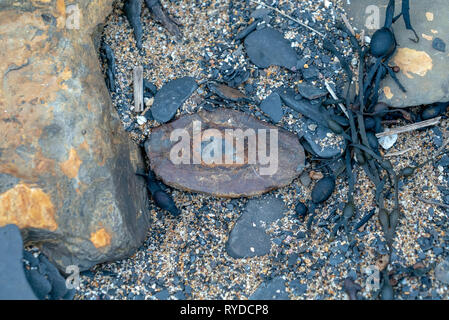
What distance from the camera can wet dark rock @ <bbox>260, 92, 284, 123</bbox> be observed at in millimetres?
2637

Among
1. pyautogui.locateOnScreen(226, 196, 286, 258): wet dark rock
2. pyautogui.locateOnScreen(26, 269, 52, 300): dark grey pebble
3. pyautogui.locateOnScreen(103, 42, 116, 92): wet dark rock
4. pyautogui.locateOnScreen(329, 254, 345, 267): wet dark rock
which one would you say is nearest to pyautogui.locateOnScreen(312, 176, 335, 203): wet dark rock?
pyautogui.locateOnScreen(226, 196, 286, 258): wet dark rock

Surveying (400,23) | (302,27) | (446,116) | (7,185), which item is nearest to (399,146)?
(446,116)

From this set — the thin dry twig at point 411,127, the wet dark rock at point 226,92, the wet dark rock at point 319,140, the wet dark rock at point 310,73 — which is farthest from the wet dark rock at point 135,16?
the thin dry twig at point 411,127

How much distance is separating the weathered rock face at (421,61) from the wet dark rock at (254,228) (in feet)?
2.94

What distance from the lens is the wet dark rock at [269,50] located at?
104 inches

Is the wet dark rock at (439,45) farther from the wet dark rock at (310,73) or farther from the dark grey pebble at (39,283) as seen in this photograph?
the dark grey pebble at (39,283)

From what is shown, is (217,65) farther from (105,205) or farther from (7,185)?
(7,185)

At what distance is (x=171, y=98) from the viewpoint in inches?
104

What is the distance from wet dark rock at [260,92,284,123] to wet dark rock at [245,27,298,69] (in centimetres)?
19

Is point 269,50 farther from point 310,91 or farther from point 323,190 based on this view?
point 323,190

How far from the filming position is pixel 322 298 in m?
2.32

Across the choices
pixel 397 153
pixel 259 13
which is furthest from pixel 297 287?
pixel 259 13

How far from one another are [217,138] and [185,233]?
22.4 inches

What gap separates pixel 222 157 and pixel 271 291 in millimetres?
779
